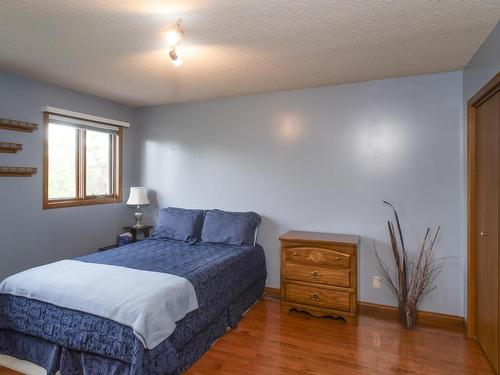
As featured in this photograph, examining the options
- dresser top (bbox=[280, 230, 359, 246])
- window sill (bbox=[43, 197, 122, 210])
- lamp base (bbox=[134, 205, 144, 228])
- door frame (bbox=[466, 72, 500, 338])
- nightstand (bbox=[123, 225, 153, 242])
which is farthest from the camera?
lamp base (bbox=[134, 205, 144, 228])

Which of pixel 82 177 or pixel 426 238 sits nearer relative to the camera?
pixel 426 238

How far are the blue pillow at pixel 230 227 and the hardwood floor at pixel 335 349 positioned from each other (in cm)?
82

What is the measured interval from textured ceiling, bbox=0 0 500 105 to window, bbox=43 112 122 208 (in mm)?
626

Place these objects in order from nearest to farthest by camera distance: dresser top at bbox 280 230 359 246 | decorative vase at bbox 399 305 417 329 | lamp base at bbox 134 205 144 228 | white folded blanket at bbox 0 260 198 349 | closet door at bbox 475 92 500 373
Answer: white folded blanket at bbox 0 260 198 349
closet door at bbox 475 92 500 373
decorative vase at bbox 399 305 417 329
dresser top at bbox 280 230 359 246
lamp base at bbox 134 205 144 228

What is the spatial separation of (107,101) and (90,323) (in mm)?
3047

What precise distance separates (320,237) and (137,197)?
8.00 feet

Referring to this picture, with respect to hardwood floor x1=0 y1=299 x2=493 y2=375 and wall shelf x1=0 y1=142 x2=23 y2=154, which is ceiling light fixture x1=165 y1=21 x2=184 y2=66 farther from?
hardwood floor x1=0 y1=299 x2=493 y2=375

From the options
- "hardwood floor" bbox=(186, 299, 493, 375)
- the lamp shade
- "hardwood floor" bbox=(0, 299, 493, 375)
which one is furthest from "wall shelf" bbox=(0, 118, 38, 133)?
"hardwood floor" bbox=(186, 299, 493, 375)

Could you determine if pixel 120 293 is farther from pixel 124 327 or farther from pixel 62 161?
pixel 62 161

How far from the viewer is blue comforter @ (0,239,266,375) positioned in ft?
5.95

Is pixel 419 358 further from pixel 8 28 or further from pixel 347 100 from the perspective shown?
pixel 8 28

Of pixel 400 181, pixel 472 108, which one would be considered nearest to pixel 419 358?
pixel 400 181

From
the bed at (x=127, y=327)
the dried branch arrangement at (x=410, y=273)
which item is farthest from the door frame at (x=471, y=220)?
the bed at (x=127, y=327)

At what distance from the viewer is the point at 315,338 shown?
2.62 meters
